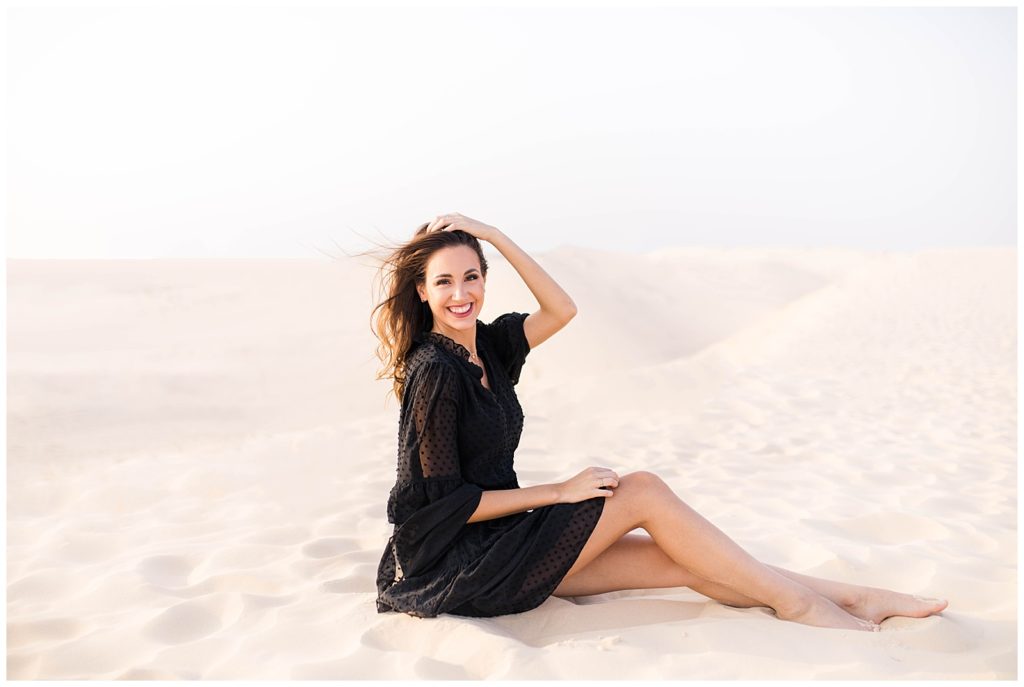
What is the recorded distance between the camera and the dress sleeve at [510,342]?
3961mm

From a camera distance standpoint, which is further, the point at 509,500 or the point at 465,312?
A: the point at 465,312

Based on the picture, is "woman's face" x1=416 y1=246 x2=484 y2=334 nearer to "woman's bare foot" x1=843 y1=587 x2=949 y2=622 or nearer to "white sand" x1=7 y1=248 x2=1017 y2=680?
"white sand" x1=7 y1=248 x2=1017 y2=680

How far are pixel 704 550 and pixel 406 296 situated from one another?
1521 millimetres

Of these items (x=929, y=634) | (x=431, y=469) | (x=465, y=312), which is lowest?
(x=929, y=634)

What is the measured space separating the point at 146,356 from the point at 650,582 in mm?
8247

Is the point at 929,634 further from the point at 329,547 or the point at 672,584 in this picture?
the point at 329,547

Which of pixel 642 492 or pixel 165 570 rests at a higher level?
pixel 642 492

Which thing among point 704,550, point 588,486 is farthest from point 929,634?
point 588,486

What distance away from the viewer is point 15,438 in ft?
23.9

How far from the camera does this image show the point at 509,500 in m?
3.43

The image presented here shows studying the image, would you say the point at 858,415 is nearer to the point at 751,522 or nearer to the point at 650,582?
the point at 751,522

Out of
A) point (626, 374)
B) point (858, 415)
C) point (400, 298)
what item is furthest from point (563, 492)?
point (626, 374)

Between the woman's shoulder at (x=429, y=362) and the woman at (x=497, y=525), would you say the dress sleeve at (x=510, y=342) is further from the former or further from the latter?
→ the woman's shoulder at (x=429, y=362)

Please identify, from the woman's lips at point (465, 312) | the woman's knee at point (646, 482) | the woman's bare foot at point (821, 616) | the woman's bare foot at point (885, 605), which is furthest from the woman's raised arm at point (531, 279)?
the woman's bare foot at point (885, 605)
